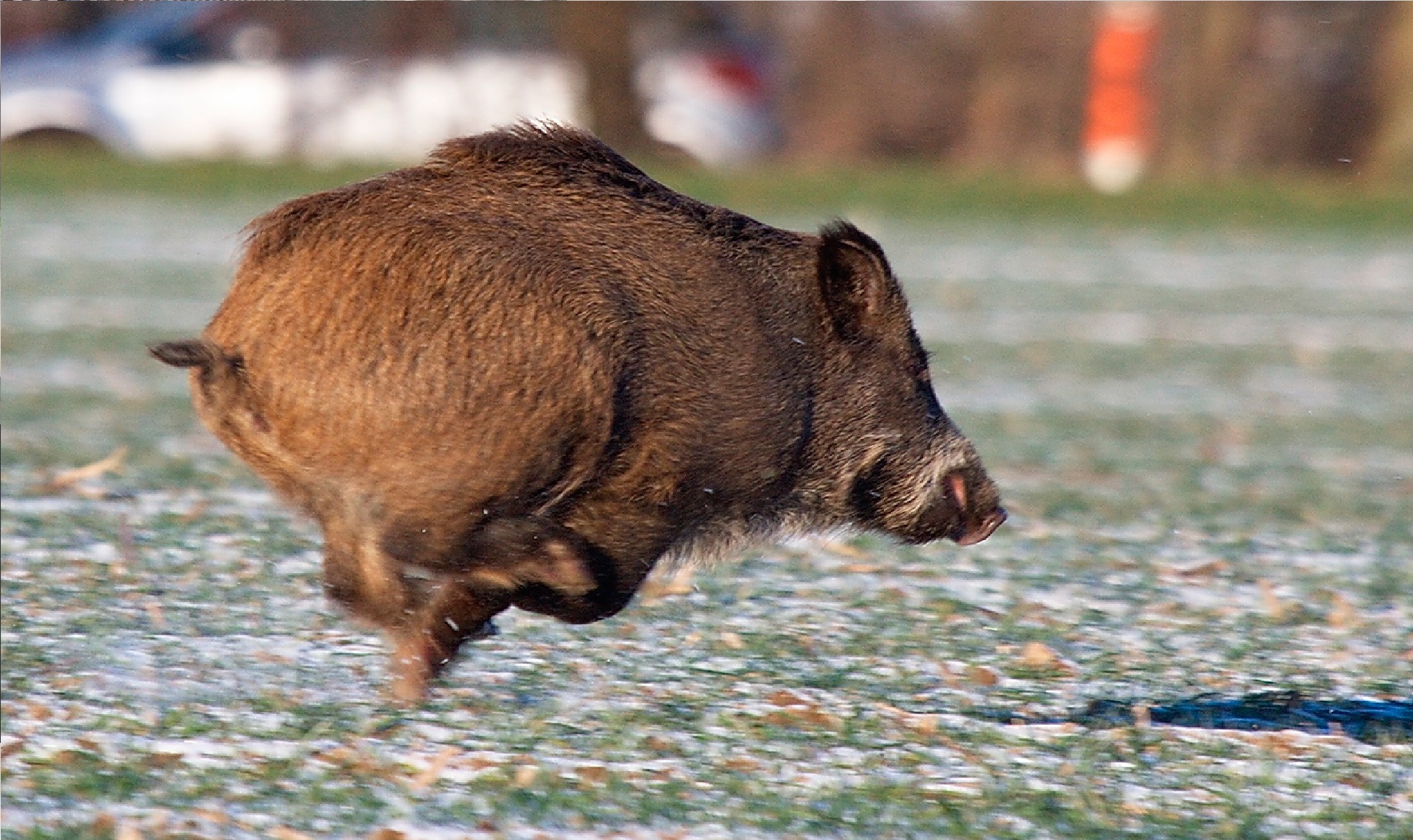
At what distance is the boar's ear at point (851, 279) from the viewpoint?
13.8 ft

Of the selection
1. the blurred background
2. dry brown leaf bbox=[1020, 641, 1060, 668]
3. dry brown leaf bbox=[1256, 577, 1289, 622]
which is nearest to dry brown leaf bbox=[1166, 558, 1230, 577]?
dry brown leaf bbox=[1256, 577, 1289, 622]

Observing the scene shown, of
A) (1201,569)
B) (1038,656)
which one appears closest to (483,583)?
(1038,656)

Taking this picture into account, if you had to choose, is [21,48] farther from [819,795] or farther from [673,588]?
[819,795]

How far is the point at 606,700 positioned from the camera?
4062mm

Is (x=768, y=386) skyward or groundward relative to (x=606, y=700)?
skyward

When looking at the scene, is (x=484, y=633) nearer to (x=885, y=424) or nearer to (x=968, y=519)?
(x=885, y=424)

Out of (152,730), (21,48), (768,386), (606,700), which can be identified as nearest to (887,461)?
(768,386)

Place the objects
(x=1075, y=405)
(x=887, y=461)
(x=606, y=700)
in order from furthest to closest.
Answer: (x=1075, y=405), (x=887, y=461), (x=606, y=700)

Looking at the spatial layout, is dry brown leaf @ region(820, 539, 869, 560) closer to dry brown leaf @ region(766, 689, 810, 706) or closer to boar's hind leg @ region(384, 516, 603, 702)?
dry brown leaf @ region(766, 689, 810, 706)

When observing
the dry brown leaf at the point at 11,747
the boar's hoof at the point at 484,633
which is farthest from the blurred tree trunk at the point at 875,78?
the dry brown leaf at the point at 11,747

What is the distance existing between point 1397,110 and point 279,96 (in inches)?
449

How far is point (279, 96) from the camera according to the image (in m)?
21.0

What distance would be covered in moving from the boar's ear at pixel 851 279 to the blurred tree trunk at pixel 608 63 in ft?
53.6

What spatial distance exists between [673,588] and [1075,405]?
14.2 ft
